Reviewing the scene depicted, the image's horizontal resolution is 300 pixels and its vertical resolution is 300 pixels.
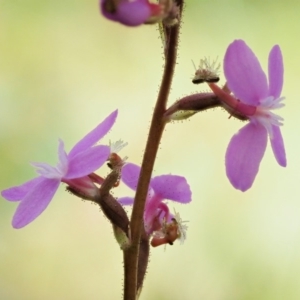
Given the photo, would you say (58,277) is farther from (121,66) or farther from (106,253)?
(121,66)

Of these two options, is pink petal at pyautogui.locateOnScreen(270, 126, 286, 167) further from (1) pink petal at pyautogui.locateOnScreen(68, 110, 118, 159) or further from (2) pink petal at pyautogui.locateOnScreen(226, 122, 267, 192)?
(1) pink petal at pyautogui.locateOnScreen(68, 110, 118, 159)

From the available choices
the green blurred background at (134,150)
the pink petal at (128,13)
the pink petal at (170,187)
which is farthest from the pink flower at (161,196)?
the green blurred background at (134,150)

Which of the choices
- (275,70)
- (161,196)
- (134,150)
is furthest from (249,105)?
(134,150)

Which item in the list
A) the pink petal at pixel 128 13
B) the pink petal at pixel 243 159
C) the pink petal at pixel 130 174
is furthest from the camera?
the pink petal at pixel 130 174

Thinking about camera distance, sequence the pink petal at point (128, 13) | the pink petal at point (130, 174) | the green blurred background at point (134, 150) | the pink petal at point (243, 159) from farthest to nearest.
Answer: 1. the green blurred background at point (134, 150)
2. the pink petal at point (130, 174)
3. the pink petal at point (243, 159)
4. the pink petal at point (128, 13)

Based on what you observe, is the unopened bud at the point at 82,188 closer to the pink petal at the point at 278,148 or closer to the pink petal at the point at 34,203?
the pink petal at the point at 34,203

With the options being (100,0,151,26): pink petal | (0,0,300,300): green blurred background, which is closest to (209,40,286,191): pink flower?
(100,0,151,26): pink petal

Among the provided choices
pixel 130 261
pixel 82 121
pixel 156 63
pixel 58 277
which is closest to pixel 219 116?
pixel 156 63
